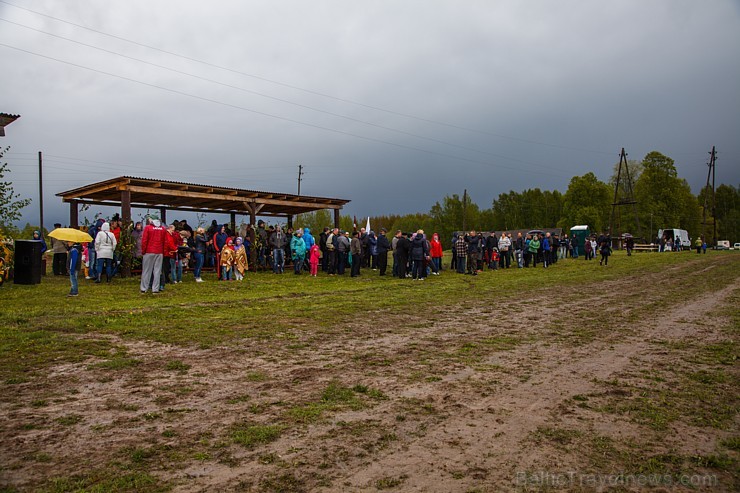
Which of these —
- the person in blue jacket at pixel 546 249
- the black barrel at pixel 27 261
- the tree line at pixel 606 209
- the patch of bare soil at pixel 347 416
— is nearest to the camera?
the patch of bare soil at pixel 347 416

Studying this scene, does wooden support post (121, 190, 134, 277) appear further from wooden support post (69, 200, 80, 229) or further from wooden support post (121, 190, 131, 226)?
wooden support post (69, 200, 80, 229)

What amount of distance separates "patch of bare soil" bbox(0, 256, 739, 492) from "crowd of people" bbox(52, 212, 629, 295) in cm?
Answer: 691

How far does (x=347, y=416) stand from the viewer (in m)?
4.23

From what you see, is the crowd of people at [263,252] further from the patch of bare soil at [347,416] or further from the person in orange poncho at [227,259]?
the patch of bare soil at [347,416]

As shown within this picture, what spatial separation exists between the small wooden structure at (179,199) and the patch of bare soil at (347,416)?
11528 mm

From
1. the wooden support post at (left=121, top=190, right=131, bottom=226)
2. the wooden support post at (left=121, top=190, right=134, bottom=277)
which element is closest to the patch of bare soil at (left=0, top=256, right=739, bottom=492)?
the wooden support post at (left=121, top=190, right=134, bottom=277)

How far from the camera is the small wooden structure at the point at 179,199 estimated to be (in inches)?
669

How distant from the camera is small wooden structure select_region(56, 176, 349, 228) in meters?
17.0

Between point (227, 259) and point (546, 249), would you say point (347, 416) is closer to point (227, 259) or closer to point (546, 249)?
point (227, 259)

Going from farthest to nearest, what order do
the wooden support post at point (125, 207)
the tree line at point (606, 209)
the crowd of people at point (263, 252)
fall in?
the tree line at point (606, 209) < the wooden support post at point (125, 207) < the crowd of people at point (263, 252)

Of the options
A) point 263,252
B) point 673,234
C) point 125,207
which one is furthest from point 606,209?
point 125,207

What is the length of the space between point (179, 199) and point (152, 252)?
319 inches

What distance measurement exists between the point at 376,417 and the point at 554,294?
10657 millimetres

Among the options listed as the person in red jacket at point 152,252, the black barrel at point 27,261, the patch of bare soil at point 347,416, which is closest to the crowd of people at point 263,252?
the person in red jacket at point 152,252
